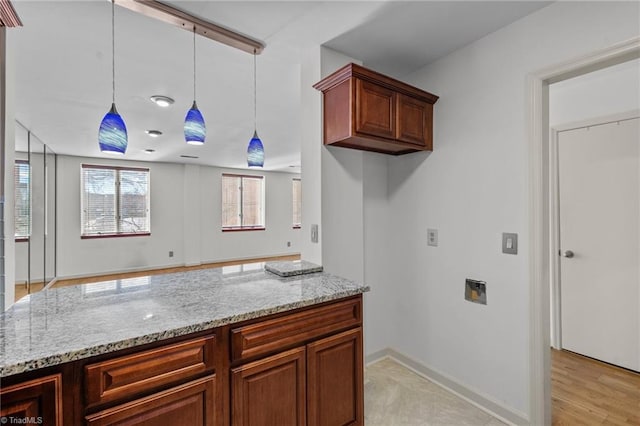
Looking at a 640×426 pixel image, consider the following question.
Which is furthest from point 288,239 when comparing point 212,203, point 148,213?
point 148,213

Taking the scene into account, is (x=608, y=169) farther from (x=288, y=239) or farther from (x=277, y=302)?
(x=288, y=239)

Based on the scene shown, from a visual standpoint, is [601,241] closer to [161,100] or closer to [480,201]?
[480,201]

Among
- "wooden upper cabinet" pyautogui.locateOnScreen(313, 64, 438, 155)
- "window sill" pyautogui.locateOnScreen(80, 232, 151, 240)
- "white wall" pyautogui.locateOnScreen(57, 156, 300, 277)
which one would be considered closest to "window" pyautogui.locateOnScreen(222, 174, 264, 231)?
"white wall" pyautogui.locateOnScreen(57, 156, 300, 277)

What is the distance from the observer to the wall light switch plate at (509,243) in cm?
188

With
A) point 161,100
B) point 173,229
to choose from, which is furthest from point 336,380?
point 173,229

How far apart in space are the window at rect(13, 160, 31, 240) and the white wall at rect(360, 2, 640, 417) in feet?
12.7

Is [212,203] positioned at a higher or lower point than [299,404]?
higher

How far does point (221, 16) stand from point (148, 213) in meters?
6.09

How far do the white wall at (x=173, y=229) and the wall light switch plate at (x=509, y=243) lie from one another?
6.74 metres

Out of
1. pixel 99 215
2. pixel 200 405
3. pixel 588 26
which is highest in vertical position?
pixel 588 26

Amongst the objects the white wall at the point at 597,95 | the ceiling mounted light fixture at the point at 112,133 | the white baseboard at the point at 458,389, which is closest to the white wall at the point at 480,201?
the white baseboard at the point at 458,389

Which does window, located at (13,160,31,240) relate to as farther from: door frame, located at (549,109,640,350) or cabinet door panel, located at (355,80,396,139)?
door frame, located at (549,109,640,350)

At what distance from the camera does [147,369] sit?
1.08 meters

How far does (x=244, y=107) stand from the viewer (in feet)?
10.7
